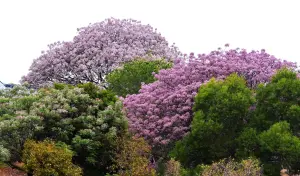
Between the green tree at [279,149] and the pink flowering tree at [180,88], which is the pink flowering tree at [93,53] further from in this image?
the green tree at [279,149]

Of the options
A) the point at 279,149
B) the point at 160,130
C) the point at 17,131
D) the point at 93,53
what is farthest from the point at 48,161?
the point at 93,53

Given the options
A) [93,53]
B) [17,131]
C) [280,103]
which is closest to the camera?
[280,103]

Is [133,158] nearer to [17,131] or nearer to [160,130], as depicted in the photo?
[160,130]

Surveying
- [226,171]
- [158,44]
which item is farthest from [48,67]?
[226,171]

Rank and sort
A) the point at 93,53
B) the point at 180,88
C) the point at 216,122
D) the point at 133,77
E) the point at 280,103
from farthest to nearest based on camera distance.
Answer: the point at 93,53, the point at 133,77, the point at 180,88, the point at 216,122, the point at 280,103

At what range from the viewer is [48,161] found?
16.6 m

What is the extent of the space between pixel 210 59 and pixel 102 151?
21.3ft

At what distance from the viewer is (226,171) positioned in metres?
14.3

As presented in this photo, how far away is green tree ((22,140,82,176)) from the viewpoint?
54.3 ft

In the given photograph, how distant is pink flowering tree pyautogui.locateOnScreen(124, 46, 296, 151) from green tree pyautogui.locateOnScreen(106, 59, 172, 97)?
2767 millimetres

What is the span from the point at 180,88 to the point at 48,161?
658 centimetres

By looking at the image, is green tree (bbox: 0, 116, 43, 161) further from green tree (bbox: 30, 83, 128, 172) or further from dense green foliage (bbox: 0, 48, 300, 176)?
Result: green tree (bbox: 30, 83, 128, 172)

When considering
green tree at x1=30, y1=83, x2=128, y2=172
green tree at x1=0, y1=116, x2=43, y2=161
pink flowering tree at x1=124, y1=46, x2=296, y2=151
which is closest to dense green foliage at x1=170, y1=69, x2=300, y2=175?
pink flowering tree at x1=124, y1=46, x2=296, y2=151

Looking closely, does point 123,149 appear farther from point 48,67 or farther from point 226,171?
point 48,67
